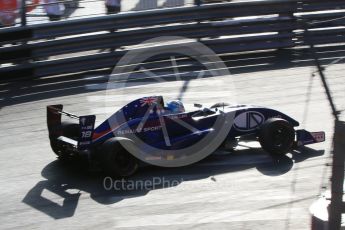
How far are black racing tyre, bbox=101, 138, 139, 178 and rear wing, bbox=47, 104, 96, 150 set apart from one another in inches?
13.7

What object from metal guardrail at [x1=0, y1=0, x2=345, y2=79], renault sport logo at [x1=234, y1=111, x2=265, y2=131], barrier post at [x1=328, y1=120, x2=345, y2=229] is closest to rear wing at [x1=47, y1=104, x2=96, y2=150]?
renault sport logo at [x1=234, y1=111, x2=265, y2=131]

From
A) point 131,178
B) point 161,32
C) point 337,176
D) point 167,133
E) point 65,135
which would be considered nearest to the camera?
point 337,176

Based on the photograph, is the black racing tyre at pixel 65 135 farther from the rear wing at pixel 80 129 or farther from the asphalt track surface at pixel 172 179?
the asphalt track surface at pixel 172 179

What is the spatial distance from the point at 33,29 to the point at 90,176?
531cm

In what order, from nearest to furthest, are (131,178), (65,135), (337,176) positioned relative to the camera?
(337,176) → (131,178) → (65,135)

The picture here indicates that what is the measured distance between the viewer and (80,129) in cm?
909

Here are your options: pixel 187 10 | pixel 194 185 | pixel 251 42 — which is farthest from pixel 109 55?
pixel 194 185

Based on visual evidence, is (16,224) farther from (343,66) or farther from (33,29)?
(343,66)

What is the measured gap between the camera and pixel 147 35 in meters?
14.5

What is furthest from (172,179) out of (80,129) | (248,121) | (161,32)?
(161,32)

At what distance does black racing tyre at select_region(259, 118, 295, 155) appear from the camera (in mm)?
9594

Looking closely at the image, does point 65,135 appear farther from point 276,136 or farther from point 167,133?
point 276,136

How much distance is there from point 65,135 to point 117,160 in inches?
44.7

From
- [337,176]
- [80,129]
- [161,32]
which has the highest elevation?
[337,176]
